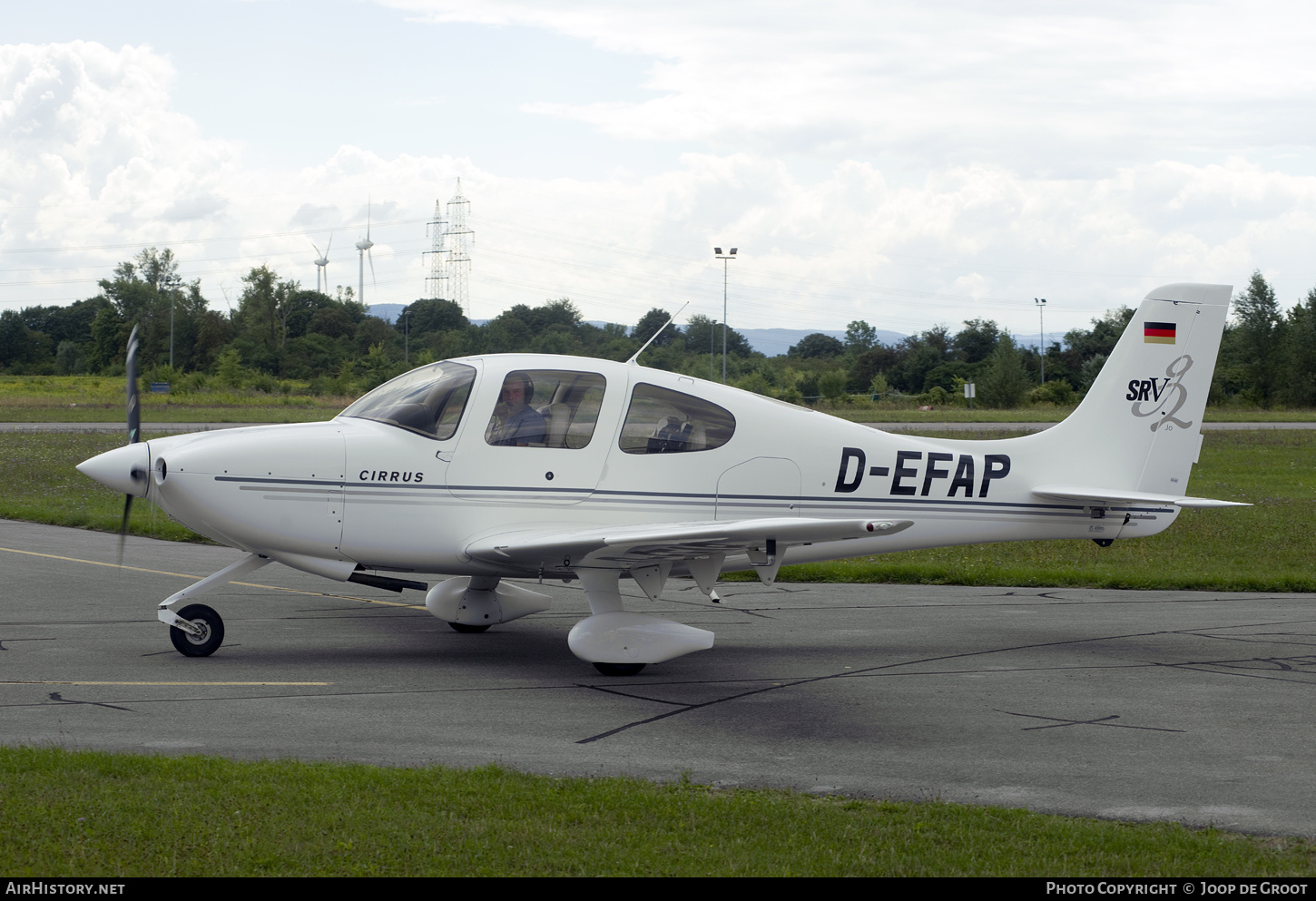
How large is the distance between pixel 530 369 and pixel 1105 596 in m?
7.28

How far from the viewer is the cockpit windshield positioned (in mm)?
8820

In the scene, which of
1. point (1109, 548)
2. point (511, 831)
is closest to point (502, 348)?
point (1109, 548)

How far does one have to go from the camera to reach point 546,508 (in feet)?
29.0

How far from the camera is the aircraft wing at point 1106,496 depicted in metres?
9.71

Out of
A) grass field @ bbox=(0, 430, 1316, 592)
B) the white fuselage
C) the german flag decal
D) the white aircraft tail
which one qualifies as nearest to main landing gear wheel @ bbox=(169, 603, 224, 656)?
the white fuselage

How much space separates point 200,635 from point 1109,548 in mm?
12852

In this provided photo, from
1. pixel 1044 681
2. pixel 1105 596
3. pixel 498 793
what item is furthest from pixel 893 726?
pixel 1105 596

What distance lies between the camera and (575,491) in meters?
8.90

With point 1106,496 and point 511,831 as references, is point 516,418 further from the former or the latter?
point 1106,496

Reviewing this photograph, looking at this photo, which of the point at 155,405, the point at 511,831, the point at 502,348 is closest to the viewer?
the point at 511,831

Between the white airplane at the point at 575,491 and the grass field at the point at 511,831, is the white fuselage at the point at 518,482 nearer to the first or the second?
the white airplane at the point at 575,491

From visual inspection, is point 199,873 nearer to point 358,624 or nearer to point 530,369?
point 530,369

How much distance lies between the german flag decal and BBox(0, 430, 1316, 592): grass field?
3.70m

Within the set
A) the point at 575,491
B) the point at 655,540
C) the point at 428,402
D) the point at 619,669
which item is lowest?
the point at 619,669
